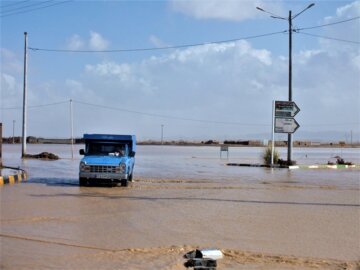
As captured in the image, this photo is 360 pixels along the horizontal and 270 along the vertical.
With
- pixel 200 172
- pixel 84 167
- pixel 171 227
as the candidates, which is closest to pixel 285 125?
pixel 200 172

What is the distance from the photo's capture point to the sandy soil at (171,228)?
8172 millimetres

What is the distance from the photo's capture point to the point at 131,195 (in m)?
17.2

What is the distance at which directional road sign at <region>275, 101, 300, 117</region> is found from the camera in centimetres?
3705

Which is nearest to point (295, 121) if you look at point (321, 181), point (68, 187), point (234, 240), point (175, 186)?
point (321, 181)

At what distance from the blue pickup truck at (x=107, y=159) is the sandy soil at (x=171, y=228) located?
3.98 ft

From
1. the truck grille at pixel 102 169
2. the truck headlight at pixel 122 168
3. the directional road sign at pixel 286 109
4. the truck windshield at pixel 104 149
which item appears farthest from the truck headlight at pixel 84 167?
the directional road sign at pixel 286 109

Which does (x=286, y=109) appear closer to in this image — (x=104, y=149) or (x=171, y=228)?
(x=104, y=149)

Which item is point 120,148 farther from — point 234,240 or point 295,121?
point 295,121

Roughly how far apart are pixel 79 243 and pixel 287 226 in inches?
181

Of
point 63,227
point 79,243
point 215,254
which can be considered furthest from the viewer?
point 63,227

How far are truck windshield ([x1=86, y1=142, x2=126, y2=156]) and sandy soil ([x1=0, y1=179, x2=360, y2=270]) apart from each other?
8.06 feet

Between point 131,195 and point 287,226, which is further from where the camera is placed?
point 131,195

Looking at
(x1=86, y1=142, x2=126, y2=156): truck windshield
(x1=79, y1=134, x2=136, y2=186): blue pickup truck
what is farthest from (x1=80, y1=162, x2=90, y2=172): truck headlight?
(x1=86, y1=142, x2=126, y2=156): truck windshield

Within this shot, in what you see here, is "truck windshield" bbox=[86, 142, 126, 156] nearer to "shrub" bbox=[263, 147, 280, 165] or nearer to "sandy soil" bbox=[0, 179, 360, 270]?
"sandy soil" bbox=[0, 179, 360, 270]
